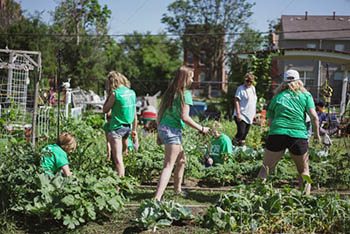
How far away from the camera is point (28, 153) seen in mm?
4527

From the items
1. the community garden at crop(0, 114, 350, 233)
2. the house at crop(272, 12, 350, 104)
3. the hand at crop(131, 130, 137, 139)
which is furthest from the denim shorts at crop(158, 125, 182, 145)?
the house at crop(272, 12, 350, 104)

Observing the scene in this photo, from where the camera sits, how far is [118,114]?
5160 mm

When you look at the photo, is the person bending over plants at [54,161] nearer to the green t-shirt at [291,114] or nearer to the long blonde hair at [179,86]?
the long blonde hair at [179,86]

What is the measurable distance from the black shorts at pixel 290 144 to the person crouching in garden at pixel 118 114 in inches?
67.8

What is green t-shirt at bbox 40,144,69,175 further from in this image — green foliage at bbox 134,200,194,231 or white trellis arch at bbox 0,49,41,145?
white trellis arch at bbox 0,49,41,145

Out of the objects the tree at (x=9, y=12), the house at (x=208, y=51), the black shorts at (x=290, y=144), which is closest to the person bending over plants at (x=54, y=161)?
the black shorts at (x=290, y=144)

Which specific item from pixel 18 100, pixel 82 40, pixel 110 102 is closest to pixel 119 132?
pixel 110 102

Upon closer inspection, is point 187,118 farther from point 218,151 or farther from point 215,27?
point 215,27

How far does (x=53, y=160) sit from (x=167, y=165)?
1157 mm

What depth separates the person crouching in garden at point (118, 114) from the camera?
16.8 ft

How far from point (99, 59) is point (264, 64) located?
17.6 meters

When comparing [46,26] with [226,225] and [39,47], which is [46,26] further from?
[226,225]

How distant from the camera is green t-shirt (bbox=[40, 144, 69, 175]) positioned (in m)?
4.39

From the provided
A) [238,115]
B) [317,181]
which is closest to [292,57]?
[238,115]
